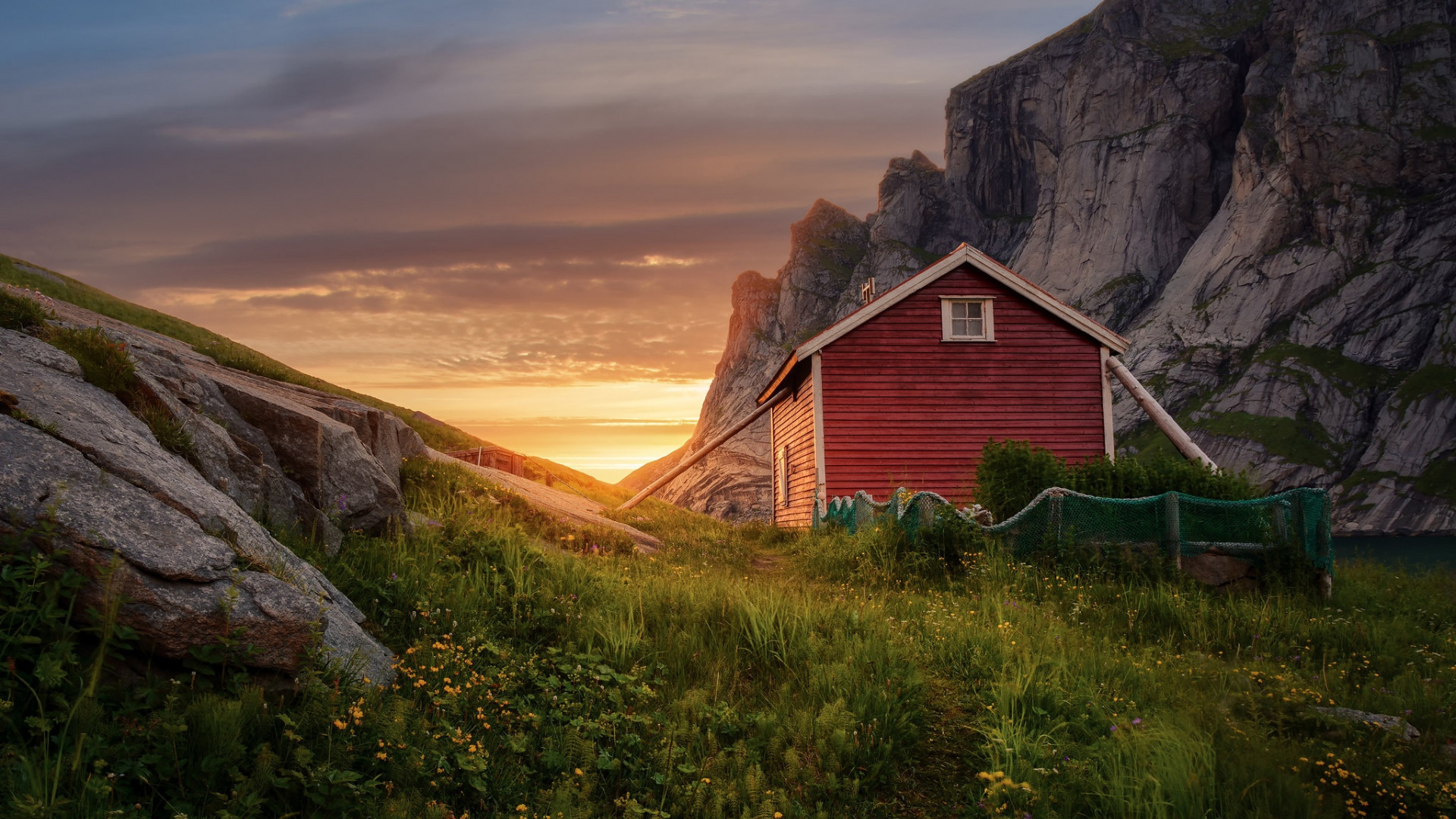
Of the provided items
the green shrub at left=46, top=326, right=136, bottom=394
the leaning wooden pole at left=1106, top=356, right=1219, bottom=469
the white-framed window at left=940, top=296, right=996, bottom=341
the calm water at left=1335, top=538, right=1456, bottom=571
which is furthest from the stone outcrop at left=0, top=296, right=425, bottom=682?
the calm water at left=1335, top=538, right=1456, bottom=571

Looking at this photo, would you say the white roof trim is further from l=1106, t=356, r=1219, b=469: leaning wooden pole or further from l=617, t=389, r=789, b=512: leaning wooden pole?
l=617, t=389, r=789, b=512: leaning wooden pole

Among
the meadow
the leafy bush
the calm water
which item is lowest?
the calm water

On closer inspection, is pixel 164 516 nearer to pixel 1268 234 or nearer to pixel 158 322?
pixel 158 322

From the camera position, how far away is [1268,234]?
4599 inches

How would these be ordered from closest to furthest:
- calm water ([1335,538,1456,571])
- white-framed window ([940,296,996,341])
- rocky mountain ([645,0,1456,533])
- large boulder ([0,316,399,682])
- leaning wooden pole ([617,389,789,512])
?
large boulder ([0,316,399,682]) < white-framed window ([940,296,996,341]) < leaning wooden pole ([617,389,789,512]) < calm water ([1335,538,1456,571]) < rocky mountain ([645,0,1456,533])

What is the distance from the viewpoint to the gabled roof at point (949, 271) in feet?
65.7

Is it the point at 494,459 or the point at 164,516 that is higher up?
the point at 164,516

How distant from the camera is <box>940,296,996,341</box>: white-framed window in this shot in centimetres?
2039

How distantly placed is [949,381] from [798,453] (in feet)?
15.5

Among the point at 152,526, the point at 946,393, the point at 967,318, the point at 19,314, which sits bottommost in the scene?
the point at 152,526

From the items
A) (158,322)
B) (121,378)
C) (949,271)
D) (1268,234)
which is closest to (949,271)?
(949,271)

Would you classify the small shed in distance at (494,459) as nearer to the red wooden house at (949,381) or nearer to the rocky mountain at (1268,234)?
the red wooden house at (949,381)

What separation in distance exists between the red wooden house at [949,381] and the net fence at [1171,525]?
8.44 m

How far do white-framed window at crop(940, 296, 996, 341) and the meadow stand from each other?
1182cm
